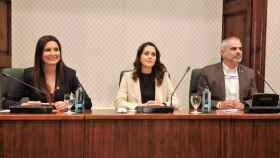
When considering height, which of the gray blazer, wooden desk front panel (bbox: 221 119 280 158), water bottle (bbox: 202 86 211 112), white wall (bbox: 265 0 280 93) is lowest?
wooden desk front panel (bbox: 221 119 280 158)

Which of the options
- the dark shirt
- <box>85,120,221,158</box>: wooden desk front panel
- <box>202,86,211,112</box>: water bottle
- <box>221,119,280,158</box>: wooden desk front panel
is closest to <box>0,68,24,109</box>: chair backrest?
the dark shirt

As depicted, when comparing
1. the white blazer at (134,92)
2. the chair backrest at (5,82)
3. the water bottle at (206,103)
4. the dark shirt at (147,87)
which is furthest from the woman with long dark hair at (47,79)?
the water bottle at (206,103)

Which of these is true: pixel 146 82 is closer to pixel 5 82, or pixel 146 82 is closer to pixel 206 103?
pixel 206 103

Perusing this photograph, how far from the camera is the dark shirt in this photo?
3.08 metres

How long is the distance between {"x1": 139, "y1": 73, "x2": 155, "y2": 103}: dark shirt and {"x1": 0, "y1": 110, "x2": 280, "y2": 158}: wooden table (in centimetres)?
88

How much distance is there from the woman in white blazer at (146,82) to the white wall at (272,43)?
122cm

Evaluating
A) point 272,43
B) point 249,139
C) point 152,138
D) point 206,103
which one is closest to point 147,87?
point 206,103

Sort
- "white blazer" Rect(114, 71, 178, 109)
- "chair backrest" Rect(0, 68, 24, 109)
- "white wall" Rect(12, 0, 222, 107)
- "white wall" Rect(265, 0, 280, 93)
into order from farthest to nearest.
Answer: "white wall" Rect(12, 0, 222, 107) < "white wall" Rect(265, 0, 280, 93) < "white blazer" Rect(114, 71, 178, 109) < "chair backrest" Rect(0, 68, 24, 109)

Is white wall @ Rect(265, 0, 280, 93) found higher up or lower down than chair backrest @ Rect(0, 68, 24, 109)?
higher up

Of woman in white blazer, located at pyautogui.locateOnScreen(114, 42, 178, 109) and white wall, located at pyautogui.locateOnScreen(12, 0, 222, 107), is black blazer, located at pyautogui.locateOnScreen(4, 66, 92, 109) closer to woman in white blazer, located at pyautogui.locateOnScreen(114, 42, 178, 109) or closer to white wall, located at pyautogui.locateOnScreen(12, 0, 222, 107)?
woman in white blazer, located at pyautogui.locateOnScreen(114, 42, 178, 109)

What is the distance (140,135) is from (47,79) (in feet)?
3.39

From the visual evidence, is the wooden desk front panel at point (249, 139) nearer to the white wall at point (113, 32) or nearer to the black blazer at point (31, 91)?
the black blazer at point (31, 91)

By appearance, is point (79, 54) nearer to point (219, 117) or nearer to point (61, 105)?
point (61, 105)

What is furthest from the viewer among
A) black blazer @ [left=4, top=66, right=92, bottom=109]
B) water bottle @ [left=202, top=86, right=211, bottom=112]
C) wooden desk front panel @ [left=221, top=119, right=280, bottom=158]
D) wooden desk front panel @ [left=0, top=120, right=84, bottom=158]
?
black blazer @ [left=4, top=66, right=92, bottom=109]
